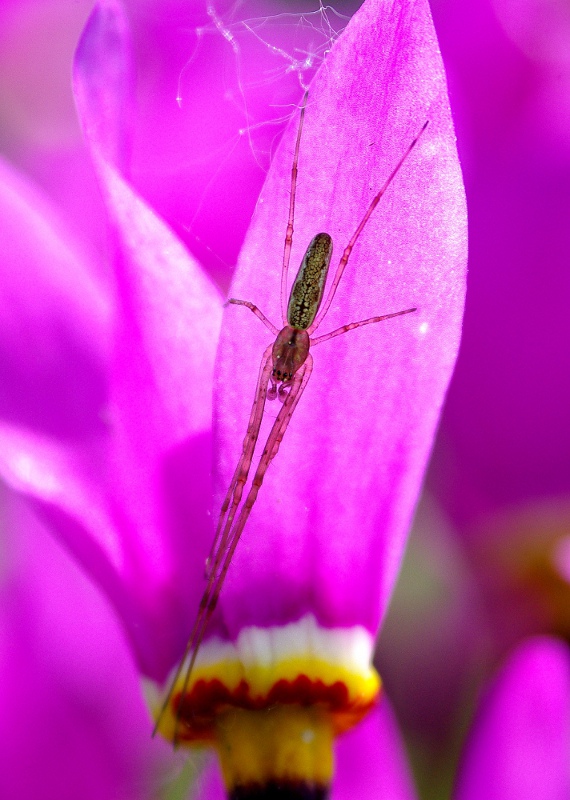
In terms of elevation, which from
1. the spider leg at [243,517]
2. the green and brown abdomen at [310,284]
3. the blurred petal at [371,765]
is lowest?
the blurred petal at [371,765]

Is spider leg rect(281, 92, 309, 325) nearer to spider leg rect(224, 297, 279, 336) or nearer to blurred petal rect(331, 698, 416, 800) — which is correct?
spider leg rect(224, 297, 279, 336)

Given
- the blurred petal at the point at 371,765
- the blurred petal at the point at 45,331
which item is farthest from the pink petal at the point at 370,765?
the blurred petal at the point at 45,331

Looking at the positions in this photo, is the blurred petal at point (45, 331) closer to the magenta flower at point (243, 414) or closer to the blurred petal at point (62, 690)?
the magenta flower at point (243, 414)

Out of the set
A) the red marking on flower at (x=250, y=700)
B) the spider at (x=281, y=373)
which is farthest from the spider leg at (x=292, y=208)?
the red marking on flower at (x=250, y=700)

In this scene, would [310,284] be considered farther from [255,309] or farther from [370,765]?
[370,765]

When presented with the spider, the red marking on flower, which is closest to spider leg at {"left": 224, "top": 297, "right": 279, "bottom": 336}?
the spider

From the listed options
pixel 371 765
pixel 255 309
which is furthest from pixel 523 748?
pixel 255 309

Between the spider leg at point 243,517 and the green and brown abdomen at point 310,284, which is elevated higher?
the green and brown abdomen at point 310,284

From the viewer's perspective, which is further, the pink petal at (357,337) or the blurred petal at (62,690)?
the blurred petal at (62,690)

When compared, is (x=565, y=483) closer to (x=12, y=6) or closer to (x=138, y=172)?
(x=138, y=172)
